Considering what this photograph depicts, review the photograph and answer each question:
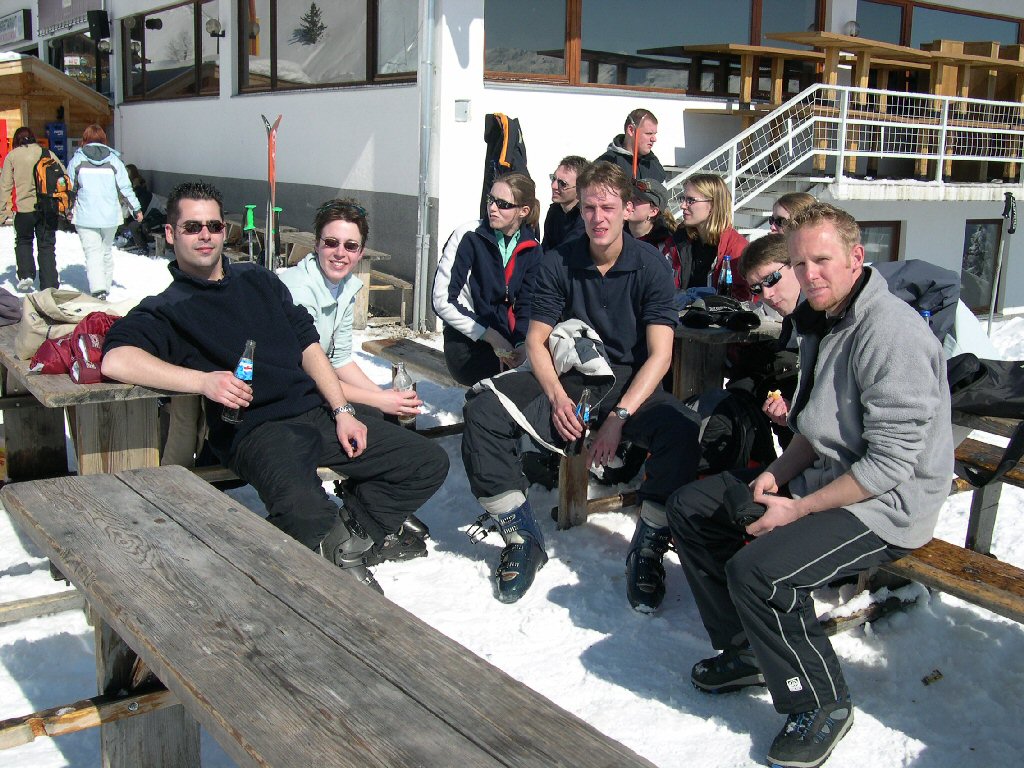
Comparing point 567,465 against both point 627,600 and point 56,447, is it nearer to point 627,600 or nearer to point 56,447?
point 627,600

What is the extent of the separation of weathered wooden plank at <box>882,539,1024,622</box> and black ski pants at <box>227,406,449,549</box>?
5.97ft

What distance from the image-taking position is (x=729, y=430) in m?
4.09

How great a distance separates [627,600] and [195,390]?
1.81 meters

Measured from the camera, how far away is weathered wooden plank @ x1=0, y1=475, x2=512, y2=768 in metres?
1.78

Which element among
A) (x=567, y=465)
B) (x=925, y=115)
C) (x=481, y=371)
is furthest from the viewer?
(x=925, y=115)

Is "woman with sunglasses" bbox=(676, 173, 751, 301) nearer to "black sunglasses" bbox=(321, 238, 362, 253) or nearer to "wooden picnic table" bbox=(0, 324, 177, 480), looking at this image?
"black sunglasses" bbox=(321, 238, 362, 253)

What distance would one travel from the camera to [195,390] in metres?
3.58

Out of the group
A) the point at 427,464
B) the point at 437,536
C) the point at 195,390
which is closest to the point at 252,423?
the point at 195,390

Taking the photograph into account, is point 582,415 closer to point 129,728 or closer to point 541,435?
point 541,435

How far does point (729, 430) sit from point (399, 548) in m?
1.47

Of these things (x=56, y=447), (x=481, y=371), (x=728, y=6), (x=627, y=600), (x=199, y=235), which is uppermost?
(x=728, y=6)

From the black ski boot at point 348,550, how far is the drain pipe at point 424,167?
223 inches

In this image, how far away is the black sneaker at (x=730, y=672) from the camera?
3.26m

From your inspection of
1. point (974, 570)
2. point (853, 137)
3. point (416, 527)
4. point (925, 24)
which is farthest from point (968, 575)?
point (925, 24)
